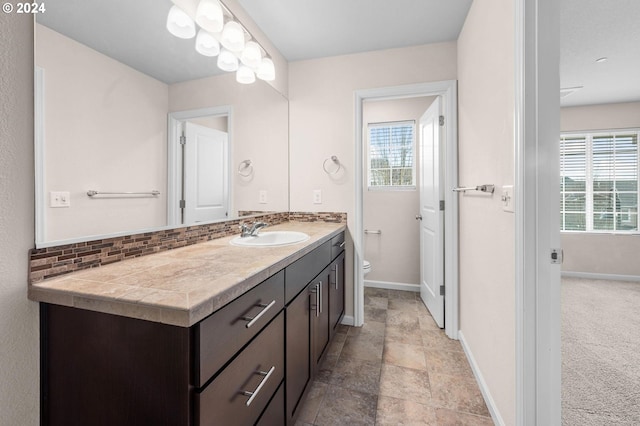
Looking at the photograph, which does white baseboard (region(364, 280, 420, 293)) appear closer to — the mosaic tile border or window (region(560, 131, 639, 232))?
the mosaic tile border

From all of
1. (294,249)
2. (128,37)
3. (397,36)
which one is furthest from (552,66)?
(128,37)

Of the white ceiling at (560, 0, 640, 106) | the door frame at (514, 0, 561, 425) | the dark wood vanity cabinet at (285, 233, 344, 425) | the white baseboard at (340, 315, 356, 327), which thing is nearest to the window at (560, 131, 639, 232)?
the white ceiling at (560, 0, 640, 106)

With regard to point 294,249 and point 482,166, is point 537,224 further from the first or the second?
point 294,249

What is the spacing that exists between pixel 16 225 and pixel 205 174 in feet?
2.96

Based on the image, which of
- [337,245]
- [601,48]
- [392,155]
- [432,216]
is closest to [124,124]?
[337,245]

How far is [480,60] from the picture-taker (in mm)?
1638

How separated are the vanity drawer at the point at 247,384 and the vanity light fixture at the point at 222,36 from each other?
4.84 ft

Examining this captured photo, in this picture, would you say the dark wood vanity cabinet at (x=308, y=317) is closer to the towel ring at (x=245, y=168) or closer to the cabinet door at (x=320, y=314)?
the cabinet door at (x=320, y=314)

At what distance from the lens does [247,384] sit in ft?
2.96

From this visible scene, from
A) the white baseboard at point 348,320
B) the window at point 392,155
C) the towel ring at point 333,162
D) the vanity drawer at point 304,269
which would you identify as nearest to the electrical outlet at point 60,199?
the vanity drawer at point 304,269

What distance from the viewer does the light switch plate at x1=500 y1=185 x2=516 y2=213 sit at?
1.21m

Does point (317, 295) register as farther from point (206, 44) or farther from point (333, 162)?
point (206, 44)

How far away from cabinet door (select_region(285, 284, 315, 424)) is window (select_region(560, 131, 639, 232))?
4.28 meters

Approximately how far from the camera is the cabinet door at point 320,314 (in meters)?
1.58
